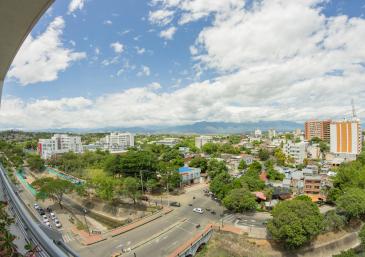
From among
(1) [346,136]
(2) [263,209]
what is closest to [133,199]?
(2) [263,209]

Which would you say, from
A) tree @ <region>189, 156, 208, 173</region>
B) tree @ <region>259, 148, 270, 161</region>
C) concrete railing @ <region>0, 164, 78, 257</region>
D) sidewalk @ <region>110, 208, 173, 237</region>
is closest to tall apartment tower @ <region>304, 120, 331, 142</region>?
tree @ <region>259, 148, 270, 161</region>

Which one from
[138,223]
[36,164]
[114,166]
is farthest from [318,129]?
[36,164]

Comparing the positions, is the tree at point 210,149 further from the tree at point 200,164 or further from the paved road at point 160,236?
the paved road at point 160,236

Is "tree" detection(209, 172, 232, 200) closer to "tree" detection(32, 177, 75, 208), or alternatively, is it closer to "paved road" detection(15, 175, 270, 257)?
"paved road" detection(15, 175, 270, 257)

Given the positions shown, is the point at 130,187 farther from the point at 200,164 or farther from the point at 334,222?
the point at 334,222

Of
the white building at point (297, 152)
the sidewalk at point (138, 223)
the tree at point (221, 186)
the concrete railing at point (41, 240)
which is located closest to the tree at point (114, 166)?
the sidewalk at point (138, 223)

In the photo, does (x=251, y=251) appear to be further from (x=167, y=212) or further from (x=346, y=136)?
(x=346, y=136)
